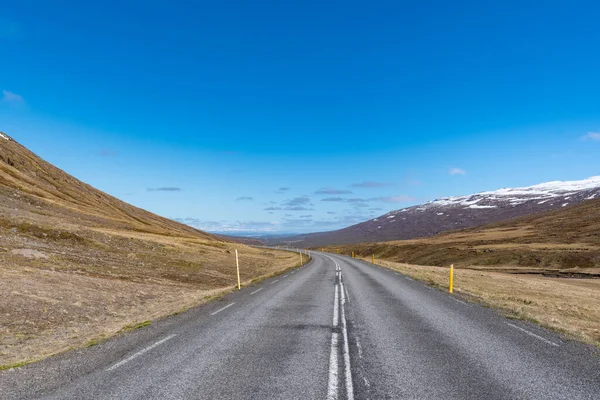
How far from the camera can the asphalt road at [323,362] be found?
6.50 m

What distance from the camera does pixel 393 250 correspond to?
104 m

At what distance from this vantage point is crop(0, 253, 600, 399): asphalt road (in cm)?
650

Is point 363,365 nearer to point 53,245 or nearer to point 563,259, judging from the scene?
point 53,245

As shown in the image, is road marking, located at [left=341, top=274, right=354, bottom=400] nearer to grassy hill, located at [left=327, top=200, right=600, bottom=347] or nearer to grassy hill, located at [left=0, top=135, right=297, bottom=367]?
grassy hill, located at [left=327, top=200, right=600, bottom=347]

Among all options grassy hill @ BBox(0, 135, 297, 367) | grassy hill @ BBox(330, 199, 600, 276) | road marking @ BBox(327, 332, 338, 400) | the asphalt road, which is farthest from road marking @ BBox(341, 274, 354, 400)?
grassy hill @ BBox(330, 199, 600, 276)

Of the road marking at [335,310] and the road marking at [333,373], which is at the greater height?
the road marking at [333,373]

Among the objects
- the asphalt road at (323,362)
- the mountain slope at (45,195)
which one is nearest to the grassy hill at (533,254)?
the asphalt road at (323,362)

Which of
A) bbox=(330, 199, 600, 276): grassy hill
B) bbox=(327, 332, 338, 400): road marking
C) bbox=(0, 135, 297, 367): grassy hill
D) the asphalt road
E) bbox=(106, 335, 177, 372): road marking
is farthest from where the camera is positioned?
bbox=(330, 199, 600, 276): grassy hill

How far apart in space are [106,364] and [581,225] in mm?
130222

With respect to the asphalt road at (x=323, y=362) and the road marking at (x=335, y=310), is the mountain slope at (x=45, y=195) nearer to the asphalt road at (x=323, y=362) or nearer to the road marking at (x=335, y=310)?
the road marking at (x=335, y=310)

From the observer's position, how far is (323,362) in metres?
8.01

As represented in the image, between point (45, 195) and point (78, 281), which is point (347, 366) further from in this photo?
point (45, 195)

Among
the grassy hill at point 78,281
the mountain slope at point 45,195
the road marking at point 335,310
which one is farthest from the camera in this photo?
the mountain slope at point 45,195

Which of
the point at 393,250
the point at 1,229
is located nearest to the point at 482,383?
the point at 1,229
